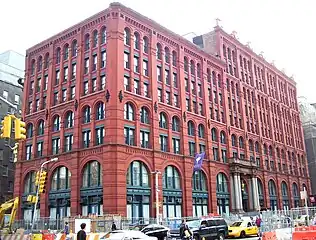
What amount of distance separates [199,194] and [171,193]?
623 cm

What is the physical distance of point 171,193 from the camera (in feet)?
148

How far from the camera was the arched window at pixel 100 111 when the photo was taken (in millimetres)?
42781

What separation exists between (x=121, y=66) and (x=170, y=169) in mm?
14485

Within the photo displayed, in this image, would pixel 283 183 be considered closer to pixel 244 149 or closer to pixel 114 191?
pixel 244 149

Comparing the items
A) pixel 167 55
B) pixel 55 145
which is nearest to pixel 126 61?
pixel 167 55

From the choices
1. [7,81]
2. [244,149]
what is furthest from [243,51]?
[7,81]

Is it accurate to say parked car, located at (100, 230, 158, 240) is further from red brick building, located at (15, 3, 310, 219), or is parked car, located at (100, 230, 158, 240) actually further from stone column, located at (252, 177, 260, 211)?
stone column, located at (252, 177, 260, 211)

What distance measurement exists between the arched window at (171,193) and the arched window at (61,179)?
1177 centimetres

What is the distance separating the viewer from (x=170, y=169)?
46.4m

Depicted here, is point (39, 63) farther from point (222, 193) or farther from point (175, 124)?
point (222, 193)

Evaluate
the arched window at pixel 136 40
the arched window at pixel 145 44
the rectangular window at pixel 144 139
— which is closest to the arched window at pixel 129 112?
the rectangular window at pixel 144 139

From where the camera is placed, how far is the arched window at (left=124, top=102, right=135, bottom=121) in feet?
140

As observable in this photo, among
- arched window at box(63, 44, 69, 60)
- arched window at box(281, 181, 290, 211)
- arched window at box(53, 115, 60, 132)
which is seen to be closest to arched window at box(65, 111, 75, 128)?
arched window at box(53, 115, 60, 132)

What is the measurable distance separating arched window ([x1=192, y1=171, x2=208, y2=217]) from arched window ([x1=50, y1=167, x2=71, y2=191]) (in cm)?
1671
